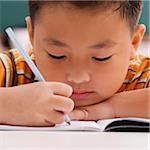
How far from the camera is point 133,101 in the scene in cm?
64

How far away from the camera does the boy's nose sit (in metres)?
0.60

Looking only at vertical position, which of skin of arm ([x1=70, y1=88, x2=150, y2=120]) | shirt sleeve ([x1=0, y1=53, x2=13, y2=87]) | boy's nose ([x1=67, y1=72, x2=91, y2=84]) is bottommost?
skin of arm ([x1=70, y1=88, x2=150, y2=120])

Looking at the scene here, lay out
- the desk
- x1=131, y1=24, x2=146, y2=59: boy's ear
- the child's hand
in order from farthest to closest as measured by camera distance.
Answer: x1=131, y1=24, x2=146, y2=59: boy's ear
the child's hand
the desk

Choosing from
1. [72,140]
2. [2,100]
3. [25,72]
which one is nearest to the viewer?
[72,140]

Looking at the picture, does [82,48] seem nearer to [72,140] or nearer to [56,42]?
[56,42]

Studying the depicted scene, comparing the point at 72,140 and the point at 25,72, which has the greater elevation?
the point at 25,72

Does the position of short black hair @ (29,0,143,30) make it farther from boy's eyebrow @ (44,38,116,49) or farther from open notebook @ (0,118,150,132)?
open notebook @ (0,118,150,132)

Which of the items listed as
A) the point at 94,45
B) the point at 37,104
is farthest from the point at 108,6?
the point at 37,104

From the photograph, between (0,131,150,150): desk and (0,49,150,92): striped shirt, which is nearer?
(0,131,150,150): desk

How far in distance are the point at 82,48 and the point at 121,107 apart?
114 mm

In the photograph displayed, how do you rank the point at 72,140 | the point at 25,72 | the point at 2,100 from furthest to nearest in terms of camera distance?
the point at 25,72 → the point at 2,100 → the point at 72,140

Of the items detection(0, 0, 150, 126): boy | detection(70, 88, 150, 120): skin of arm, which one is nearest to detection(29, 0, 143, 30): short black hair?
detection(0, 0, 150, 126): boy

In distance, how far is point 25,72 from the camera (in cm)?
67

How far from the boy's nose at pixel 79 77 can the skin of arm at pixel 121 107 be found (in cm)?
4
